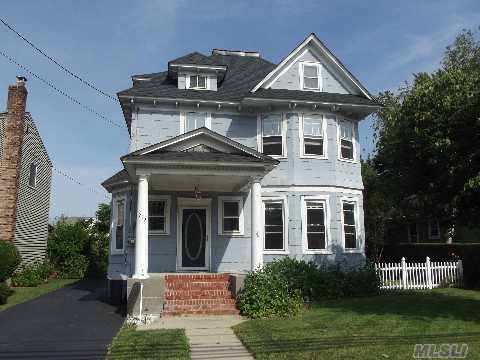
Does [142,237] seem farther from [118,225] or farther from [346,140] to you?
[346,140]

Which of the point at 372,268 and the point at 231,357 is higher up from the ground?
the point at 372,268

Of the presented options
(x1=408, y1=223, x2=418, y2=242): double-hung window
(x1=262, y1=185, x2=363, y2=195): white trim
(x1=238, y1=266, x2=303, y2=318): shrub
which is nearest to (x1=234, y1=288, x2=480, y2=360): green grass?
(x1=238, y1=266, x2=303, y2=318): shrub

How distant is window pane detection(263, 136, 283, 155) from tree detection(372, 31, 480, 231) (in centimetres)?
454

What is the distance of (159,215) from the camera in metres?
15.8

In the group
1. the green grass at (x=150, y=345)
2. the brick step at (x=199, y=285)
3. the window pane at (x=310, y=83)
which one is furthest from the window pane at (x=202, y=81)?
the green grass at (x=150, y=345)

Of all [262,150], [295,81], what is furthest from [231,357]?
[295,81]

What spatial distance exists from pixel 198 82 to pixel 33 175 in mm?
12184

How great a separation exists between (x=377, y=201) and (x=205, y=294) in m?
17.6

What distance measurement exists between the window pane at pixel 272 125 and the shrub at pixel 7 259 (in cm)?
1125

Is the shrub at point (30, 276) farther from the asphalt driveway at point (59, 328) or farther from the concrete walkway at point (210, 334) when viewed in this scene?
the concrete walkway at point (210, 334)

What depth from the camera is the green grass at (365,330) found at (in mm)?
7516

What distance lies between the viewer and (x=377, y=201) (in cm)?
2756

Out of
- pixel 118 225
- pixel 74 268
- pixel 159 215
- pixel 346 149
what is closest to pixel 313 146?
pixel 346 149

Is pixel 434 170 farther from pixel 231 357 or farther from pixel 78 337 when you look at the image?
pixel 78 337
